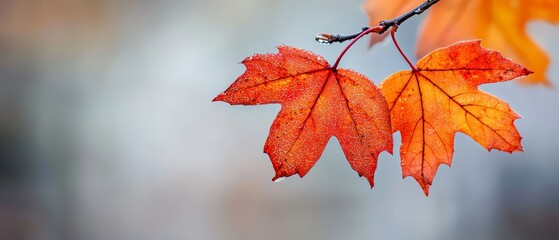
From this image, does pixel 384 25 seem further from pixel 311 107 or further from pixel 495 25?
pixel 495 25

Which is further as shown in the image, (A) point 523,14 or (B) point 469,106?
(A) point 523,14

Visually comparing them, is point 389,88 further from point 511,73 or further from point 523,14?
point 523,14

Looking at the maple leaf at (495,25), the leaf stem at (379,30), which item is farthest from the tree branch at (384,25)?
the maple leaf at (495,25)

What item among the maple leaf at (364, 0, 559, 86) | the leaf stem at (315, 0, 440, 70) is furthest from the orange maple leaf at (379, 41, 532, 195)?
the maple leaf at (364, 0, 559, 86)

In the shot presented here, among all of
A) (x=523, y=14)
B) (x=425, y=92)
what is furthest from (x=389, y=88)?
(x=523, y=14)

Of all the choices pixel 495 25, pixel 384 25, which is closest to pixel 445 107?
pixel 384 25
